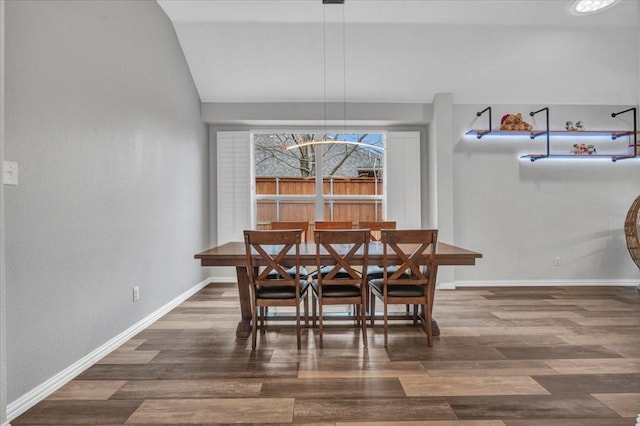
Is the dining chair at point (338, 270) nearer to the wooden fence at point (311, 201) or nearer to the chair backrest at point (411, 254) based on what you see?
the chair backrest at point (411, 254)

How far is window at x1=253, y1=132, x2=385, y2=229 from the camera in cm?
552

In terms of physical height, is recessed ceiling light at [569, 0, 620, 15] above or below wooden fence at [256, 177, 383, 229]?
above

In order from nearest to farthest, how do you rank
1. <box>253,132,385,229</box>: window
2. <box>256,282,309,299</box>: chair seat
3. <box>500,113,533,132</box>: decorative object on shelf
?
<box>256,282,309,299</box>: chair seat → <box>500,113,533,132</box>: decorative object on shelf → <box>253,132,385,229</box>: window

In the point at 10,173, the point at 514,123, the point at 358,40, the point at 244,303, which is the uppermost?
the point at 358,40

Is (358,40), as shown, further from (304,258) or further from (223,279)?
(223,279)

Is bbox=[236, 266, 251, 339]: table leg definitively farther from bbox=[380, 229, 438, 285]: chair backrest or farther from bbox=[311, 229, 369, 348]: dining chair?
bbox=[380, 229, 438, 285]: chair backrest

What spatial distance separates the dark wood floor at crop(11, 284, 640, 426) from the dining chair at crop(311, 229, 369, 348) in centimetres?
34

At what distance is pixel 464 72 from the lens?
4.72 m

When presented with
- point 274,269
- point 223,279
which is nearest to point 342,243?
point 274,269

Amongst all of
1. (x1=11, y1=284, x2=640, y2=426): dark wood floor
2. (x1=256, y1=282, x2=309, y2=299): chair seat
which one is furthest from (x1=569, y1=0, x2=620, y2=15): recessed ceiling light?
(x1=256, y1=282, x2=309, y2=299): chair seat

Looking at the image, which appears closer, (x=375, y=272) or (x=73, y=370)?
(x=73, y=370)

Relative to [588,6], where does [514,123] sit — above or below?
below

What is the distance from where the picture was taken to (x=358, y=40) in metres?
4.31

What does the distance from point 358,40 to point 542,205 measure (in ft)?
10.7
